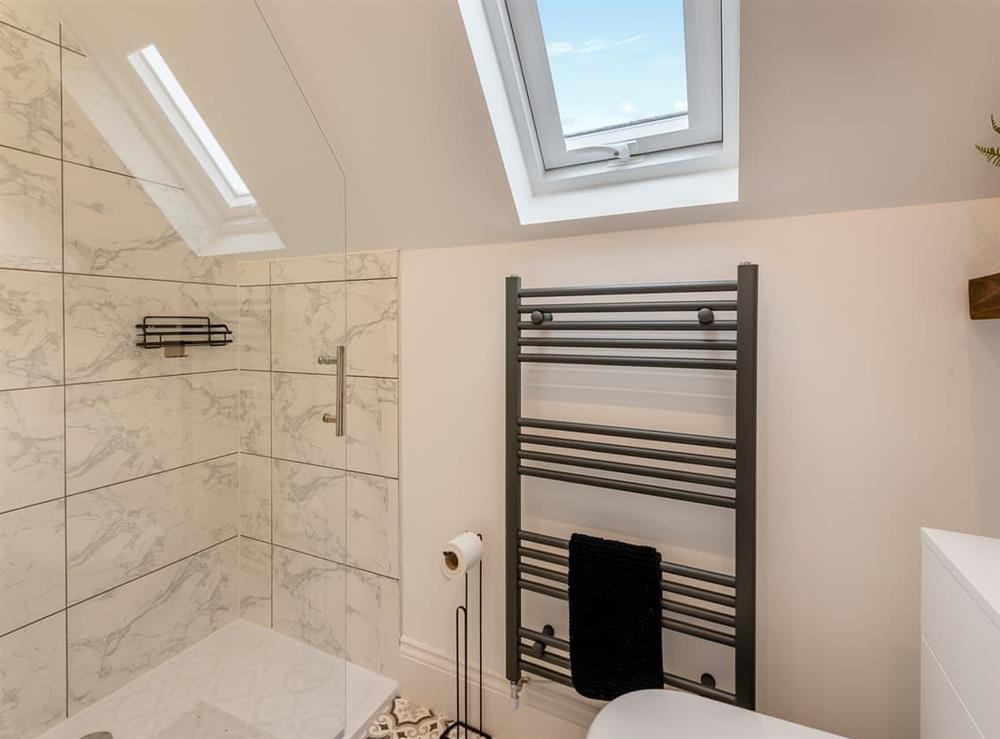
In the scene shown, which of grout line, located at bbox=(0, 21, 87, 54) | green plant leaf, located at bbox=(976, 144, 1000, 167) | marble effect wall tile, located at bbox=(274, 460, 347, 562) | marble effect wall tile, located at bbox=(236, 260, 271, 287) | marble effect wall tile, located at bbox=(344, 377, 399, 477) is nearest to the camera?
green plant leaf, located at bbox=(976, 144, 1000, 167)

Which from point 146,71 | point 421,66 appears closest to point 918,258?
point 421,66

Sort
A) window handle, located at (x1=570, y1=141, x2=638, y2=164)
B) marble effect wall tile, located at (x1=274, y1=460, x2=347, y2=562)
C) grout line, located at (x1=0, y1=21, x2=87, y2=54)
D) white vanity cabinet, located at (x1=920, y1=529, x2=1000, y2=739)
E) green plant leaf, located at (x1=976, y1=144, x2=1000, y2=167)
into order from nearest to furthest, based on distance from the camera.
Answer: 1. white vanity cabinet, located at (x1=920, y1=529, x2=1000, y2=739)
2. green plant leaf, located at (x1=976, y1=144, x2=1000, y2=167)
3. grout line, located at (x1=0, y1=21, x2=87, y2=54)
4. window handle, located at (x1=570, y1=141, x2=638, y2=164)
5. marble effect wall tile, located at (x1=274, y1=460, x2=347, y2=562)

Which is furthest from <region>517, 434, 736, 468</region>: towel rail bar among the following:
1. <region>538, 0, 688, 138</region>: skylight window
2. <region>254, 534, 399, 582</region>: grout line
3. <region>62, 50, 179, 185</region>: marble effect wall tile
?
<region>62, 50, 179, 185</region>: marble effect wall tile

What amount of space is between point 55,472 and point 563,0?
5.44 ft

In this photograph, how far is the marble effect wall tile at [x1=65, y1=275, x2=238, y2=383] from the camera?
119 cm

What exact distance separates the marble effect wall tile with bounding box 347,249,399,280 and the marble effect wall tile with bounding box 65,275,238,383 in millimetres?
366

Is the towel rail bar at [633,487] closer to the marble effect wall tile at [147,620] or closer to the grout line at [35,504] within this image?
the marble effect wall tile at [147,620]

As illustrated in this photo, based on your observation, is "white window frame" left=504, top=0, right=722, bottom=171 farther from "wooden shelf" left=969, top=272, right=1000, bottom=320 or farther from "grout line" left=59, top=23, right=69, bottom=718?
"grout line" left=59, top=23, right=69, bottom=718

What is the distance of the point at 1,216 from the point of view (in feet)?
3.48

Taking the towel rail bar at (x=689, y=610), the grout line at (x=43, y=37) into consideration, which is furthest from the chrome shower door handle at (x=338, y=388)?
the grout line at (x=43, y=37)

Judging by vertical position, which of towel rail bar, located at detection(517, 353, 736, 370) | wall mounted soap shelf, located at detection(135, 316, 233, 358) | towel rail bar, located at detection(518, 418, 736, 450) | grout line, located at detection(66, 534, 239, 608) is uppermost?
wall mounted soap shelf, located at detection(135, 316, 233, 358)

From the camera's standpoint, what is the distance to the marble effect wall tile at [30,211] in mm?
1070

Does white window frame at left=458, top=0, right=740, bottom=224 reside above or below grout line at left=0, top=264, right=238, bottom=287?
above

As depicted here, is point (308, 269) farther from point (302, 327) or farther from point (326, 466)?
point (326, 466)
